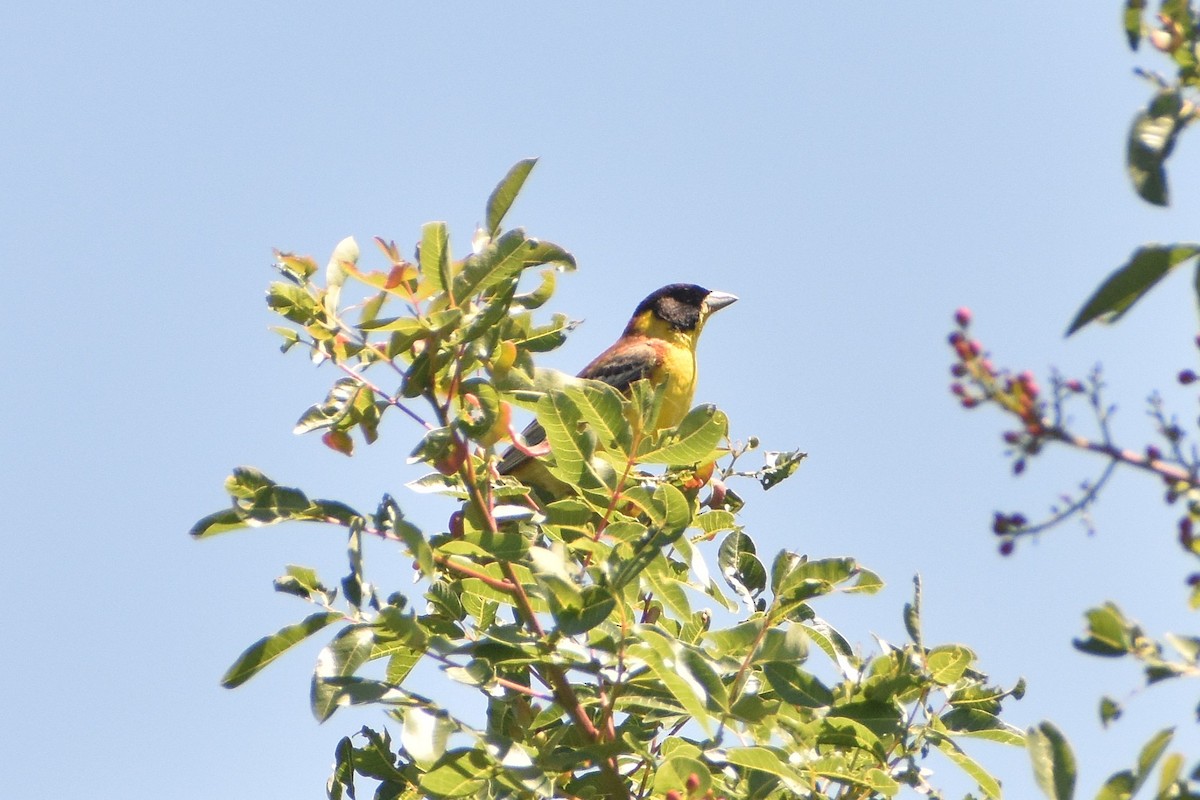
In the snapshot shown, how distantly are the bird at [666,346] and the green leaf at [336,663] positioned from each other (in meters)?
4.09

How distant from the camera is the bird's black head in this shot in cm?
859

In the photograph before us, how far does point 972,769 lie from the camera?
3188 mm

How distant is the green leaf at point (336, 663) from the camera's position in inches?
109

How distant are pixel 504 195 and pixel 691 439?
2.37ft

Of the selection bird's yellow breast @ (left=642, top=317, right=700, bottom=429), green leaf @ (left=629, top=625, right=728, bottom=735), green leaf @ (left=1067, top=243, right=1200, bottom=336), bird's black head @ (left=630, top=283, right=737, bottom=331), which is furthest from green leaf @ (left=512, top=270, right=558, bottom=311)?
bird's black head @ (left=630, top=283, right=737, bottom=331)

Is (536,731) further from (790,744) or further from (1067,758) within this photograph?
(1067,758)

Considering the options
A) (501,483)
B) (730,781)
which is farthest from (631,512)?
(730,781)

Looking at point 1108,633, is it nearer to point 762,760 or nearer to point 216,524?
point 762,760

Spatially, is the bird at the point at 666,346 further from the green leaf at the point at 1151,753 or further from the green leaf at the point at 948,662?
the green leaf at the point at 1151,753

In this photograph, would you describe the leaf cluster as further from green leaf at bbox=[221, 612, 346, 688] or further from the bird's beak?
the bird's beak

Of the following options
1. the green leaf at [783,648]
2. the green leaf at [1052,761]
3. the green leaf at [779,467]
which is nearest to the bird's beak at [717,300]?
the green leaf at [779,467]

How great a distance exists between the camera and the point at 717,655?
2.98 m

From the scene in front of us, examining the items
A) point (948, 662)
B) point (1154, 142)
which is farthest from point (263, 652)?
point (1154, 142)

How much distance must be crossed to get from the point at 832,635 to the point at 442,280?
1304mm
